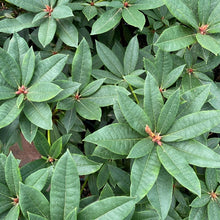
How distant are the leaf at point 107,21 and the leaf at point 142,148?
688 mm

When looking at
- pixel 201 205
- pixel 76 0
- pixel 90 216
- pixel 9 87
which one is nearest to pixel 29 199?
pixel 90 216

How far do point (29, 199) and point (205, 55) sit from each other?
1.13 meters

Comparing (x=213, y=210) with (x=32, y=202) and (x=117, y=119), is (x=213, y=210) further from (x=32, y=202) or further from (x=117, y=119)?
(x=32, y=202)

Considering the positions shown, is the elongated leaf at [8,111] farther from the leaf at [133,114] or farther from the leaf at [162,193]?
the leaf at [162,193]

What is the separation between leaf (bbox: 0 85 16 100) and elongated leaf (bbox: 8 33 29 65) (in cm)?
15

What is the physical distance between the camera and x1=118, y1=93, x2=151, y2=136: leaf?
114 centimetres

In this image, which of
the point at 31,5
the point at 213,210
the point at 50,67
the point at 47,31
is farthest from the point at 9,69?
the point at 213,210

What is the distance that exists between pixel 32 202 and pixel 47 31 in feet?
2.98

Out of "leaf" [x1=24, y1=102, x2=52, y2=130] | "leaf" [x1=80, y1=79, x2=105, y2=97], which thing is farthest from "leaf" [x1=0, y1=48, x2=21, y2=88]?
"leaf" [x1=80, y1=79, x2=105, y2=97]

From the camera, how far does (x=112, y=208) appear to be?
96 centimetres

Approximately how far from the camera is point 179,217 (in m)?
1.45

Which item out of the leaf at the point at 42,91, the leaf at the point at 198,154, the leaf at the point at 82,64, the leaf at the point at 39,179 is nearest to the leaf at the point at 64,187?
the leaf at the point at 39,179

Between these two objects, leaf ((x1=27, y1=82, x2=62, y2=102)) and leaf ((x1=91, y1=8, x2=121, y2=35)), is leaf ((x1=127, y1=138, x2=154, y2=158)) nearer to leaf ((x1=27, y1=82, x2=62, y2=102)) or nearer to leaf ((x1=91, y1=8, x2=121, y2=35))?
leaf ((x1=27, y1=82, x2=62, y2=102))

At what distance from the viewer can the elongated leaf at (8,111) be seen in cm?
123
